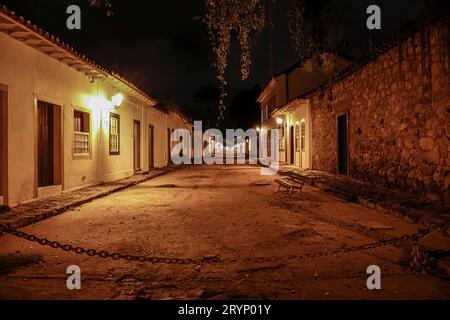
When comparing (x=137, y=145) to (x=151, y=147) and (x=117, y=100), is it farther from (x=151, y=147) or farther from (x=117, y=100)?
(x=117, y=100)

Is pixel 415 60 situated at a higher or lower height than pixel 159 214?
higher

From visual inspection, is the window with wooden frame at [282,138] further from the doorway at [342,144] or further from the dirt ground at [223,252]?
the dirt ground at [223,252]

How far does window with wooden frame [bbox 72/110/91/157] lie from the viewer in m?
12.3

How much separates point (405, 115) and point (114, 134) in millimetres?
10541

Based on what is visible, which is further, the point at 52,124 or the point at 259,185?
the point at 259,185

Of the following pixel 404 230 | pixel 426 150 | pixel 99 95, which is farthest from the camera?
pixel 99 95

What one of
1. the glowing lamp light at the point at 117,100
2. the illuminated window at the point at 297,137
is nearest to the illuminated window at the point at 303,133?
the illuminated window at the point at 297,137

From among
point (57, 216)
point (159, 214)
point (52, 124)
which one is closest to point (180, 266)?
point (159, 214)

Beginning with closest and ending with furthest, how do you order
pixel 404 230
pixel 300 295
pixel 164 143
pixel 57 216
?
pixel 300 295 → pixel 404 230 → pixel 57 216 → pixel 164 143

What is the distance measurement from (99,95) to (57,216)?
22.6ft

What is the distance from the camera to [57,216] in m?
8.29

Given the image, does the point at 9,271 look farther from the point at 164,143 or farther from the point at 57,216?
the point at 164,143

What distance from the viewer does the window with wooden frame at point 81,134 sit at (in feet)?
40.4
